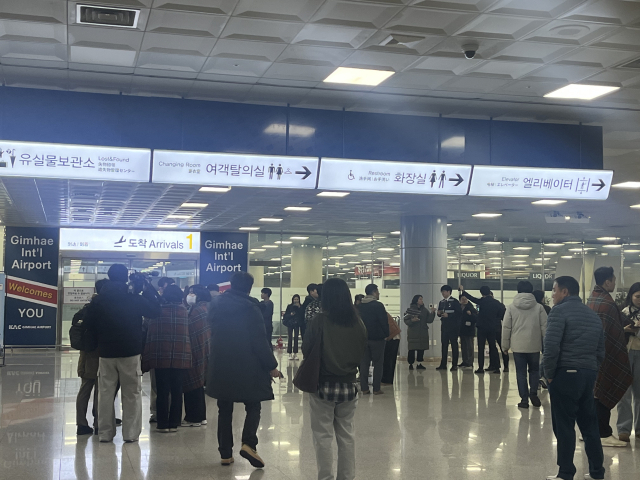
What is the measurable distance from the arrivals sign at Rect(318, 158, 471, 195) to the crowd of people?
173 centimetres

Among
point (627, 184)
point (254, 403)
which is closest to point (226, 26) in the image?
point (254, 403)

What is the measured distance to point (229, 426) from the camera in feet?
19.6

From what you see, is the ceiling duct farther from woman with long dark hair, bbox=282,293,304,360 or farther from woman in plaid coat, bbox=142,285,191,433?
woman with long dark hair, bbox=282,293,304,360

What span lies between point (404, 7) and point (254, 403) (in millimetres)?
3326

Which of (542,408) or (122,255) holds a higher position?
(122,255)

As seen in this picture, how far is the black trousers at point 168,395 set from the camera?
7230mm

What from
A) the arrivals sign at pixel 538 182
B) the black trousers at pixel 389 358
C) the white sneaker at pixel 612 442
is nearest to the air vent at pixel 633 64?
the arrivals sign at pixel 538 182

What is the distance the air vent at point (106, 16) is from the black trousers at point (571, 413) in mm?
4295

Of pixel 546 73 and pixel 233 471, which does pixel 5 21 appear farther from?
pixel 546 73

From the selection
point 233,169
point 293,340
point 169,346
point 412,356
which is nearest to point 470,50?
point 233,169

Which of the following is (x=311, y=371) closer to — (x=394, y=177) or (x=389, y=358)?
(x=394, y=177)

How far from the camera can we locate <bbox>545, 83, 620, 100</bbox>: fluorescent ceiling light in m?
7.83

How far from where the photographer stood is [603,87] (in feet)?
25.6

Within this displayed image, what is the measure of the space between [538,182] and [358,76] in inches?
115
